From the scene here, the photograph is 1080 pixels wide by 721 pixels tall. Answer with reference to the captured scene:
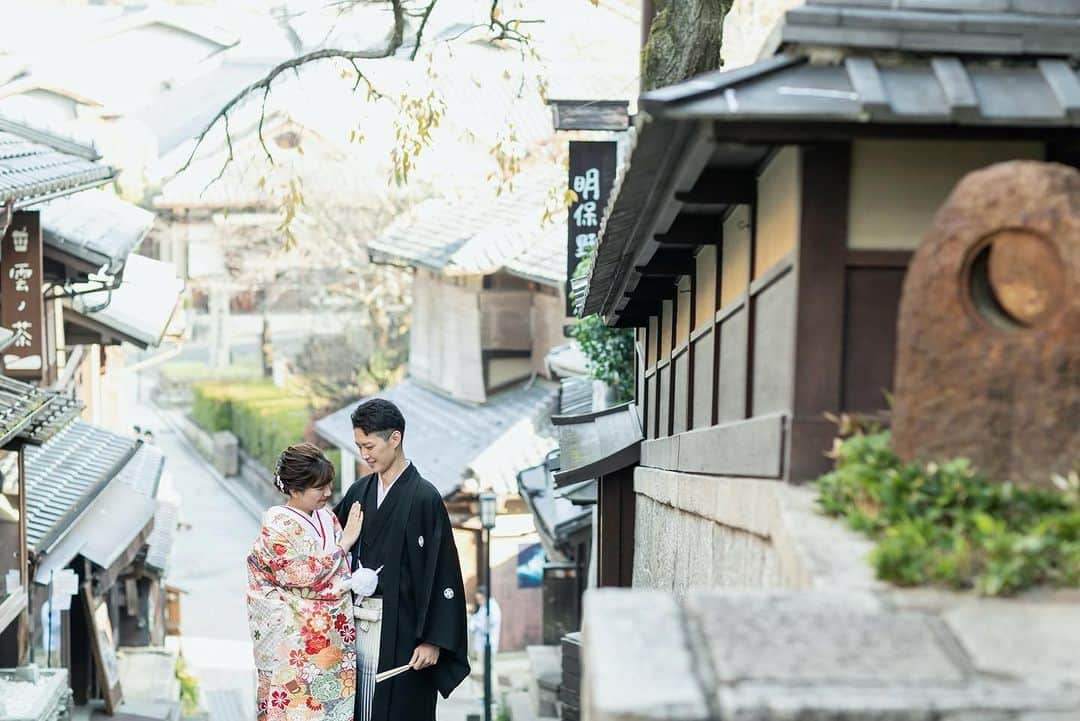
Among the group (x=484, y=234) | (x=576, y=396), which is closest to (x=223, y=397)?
(x=484, y=234)

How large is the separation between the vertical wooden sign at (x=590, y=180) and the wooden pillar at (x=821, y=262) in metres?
8.96

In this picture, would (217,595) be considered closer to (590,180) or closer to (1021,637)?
(590,180)

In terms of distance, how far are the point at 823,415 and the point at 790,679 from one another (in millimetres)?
1604

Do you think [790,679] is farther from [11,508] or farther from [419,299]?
[419,299]

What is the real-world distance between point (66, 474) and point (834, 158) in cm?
1335

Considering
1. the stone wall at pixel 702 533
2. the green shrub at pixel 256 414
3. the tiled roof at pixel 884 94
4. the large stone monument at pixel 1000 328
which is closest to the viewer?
the large stone monument at pixel 1000 328

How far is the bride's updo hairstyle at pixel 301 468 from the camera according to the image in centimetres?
688

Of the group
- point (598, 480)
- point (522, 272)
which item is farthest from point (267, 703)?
point (522, 272)

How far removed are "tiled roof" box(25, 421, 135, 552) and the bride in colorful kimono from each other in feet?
24.0

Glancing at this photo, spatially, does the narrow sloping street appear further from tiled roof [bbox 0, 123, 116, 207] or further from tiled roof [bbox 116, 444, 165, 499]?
tiled roof [bbox 0, 123, 116, 207]

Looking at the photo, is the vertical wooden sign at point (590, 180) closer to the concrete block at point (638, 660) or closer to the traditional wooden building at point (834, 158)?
the traditional wooden building at point (834, 158)

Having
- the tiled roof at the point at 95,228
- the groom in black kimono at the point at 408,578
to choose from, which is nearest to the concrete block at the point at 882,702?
the groom in black kimono at the point at 408,578

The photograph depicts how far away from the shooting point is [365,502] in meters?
7.45

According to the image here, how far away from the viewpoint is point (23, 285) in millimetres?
15234
